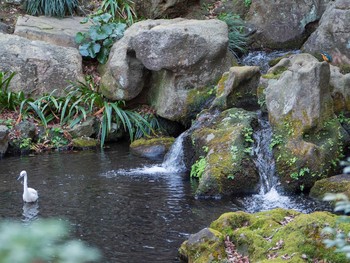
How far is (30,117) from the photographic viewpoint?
44.4 feet

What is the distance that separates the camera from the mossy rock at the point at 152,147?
12.2 meters

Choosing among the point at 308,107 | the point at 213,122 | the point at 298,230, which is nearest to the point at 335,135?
the point at 308,107

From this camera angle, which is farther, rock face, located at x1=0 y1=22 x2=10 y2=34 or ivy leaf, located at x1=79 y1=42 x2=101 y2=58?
rock face, located at x1=0 y1=22 x2=10 y2=34

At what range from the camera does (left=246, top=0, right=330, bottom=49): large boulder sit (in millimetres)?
15258

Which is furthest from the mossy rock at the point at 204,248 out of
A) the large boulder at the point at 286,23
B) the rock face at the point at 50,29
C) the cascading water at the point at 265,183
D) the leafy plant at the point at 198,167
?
the rock face at the point at 50,29

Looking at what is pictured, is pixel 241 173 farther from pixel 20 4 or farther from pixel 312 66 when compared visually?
pixel 20 4

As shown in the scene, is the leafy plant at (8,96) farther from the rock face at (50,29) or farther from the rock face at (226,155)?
the rock face at (226,155)

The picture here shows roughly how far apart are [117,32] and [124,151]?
12.3ft

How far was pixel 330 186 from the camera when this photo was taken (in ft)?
28.1

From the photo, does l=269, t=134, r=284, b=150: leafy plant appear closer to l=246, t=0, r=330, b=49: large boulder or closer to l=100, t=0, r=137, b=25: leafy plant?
l=246, t=0, r=330, b=49: large boulder

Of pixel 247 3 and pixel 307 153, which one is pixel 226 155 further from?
pixel 247 3

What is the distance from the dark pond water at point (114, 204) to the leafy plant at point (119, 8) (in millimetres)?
5443

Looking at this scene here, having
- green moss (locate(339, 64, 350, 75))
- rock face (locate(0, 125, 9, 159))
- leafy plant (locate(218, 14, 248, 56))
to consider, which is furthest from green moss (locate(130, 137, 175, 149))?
green moss (locate(339, 64, 350, 75))

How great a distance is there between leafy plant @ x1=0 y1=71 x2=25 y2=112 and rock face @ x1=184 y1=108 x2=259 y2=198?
494cm
